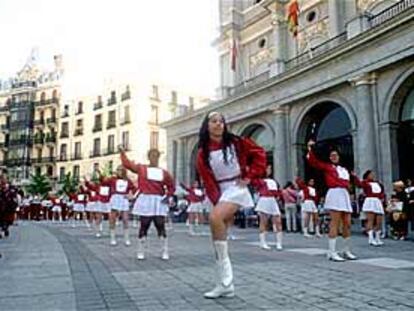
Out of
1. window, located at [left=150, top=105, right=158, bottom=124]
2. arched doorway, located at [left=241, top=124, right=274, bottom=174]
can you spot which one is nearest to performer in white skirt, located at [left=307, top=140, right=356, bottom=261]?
arched doorway, located at [left=241, top=124, right=274, bottom=174]

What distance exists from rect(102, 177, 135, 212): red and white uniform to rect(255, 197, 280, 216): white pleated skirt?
3.82 m

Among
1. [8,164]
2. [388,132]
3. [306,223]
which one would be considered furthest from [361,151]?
[8,164]

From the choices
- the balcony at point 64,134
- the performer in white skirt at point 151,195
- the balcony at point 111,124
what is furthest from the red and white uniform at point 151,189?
the balcony at point 64,134

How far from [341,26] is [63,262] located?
22.4 metres

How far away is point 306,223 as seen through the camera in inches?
683

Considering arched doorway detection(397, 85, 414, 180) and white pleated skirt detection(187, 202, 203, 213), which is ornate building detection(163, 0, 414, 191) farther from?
white pleated skirt detection(187, 202, 203, 213)

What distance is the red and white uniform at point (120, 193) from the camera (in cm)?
1403

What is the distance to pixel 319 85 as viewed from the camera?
888 inches

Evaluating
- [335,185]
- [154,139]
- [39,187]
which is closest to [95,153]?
[39,187]

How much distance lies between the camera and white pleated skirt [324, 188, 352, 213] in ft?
31.7

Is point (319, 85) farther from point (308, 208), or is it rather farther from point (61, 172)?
point (61, 172)

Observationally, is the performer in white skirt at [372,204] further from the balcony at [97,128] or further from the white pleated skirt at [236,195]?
the balcony at [97,128]

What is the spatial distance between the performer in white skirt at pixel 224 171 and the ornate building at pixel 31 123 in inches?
2869

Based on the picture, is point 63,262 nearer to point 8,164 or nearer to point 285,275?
point 285,275
